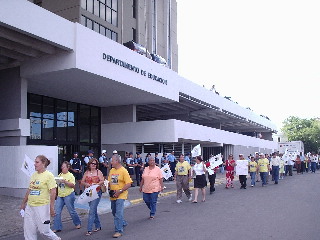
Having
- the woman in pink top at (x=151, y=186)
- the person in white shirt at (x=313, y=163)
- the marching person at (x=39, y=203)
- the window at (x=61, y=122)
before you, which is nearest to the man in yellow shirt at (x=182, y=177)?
the woman in pink top at (x=151, y=186)

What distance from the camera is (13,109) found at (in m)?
16.9

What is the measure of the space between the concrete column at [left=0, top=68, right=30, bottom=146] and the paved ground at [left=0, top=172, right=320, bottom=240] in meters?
7.11

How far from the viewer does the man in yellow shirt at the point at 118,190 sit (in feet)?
25.3

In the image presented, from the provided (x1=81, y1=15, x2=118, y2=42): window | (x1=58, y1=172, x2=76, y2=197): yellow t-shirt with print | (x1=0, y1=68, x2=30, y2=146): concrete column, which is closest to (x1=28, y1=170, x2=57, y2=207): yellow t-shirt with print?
(x1=58, y1=172, x2=76, y2=197): yellow t-shirt with print

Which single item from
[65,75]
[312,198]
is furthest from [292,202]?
[65,75]

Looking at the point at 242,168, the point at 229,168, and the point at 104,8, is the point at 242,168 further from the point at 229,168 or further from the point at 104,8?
the point at 104,8

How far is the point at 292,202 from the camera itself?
40.4ft

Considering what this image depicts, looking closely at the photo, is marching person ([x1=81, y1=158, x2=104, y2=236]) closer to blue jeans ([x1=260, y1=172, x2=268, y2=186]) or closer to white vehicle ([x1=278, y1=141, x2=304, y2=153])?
blue jeans ([x1=260, y1=172, x2=268, y2=186])

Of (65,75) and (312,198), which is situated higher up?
(65,75)

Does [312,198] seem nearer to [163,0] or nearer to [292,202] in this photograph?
[292,202]

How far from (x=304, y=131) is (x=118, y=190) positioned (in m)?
86.5

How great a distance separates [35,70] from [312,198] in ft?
41.9

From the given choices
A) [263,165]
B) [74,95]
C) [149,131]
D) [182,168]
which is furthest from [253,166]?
[74,95]

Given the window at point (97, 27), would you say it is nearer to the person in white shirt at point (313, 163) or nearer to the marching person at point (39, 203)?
the person in white shirt at point (313, 163)
